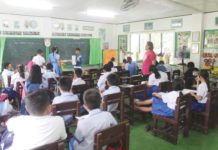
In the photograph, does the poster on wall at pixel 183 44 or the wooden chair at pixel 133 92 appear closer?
the wooden chair at pixel 133 92

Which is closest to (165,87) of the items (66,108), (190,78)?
(190,78)

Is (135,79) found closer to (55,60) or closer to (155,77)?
(155,77)

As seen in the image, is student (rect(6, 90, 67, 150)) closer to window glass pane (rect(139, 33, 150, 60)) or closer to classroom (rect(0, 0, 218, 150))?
classroom (rect(0, 0, 218, 150))

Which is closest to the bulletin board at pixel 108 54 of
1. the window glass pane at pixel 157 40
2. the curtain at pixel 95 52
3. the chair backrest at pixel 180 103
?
the curtain at pixel 95 52

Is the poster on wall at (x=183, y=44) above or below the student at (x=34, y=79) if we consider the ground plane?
above

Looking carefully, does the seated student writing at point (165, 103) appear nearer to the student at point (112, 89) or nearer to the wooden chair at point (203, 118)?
the wooden chair at point (203, 118)

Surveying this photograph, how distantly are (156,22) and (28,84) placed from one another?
574cm

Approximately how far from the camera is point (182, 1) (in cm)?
489

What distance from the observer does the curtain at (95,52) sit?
910 cm

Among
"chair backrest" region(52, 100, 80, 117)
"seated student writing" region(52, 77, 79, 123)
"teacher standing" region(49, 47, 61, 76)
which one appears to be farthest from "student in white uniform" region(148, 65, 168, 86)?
"teacher standing" region(49, 47, 61, 76)

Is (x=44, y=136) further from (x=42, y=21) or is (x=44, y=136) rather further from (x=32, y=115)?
(x=42, y=21)

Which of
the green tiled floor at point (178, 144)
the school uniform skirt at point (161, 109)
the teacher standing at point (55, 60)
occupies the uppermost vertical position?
the teacher standing at point (55, 60)

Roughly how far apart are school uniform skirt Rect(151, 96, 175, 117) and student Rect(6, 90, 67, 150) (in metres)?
2.04

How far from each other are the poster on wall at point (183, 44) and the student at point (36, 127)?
6.38 m
